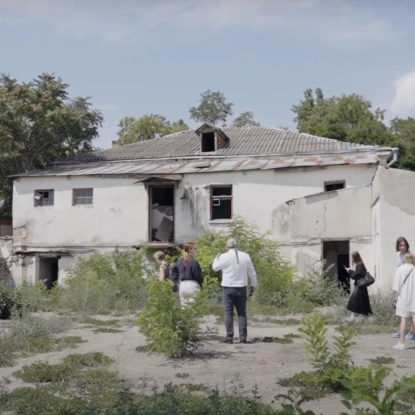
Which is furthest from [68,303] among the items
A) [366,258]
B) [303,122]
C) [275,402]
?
[303,122]

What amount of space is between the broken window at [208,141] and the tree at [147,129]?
51.8 ft

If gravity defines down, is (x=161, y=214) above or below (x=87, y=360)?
above

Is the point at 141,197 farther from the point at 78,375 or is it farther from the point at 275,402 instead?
the point at 275,402

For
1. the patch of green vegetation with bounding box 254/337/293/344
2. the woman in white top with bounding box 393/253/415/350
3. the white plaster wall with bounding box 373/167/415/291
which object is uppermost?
the white plaster wall with bounding box 373/167/415/291

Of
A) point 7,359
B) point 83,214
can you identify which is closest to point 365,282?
point 7,359

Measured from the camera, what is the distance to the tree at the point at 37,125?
27881 millimetres

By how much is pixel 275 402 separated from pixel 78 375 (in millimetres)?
2594

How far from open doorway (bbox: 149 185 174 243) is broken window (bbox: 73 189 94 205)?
257cm

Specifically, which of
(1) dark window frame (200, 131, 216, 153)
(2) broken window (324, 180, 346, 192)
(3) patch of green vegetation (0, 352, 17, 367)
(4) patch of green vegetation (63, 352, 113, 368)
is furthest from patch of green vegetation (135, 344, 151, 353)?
(1) dark window frame (200, 131, 216, 153)

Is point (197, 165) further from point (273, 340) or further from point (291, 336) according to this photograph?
point (273, 340)

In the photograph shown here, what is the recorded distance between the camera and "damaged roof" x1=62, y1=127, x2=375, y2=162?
83.9 feet

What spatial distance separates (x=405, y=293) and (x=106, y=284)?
36.0 ft

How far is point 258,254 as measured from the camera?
20.5 m

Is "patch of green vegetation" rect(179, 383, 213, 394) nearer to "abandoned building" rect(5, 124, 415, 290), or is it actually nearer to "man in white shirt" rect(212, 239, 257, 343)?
"man in white shirt" rect(212, 239, 257, 343)
